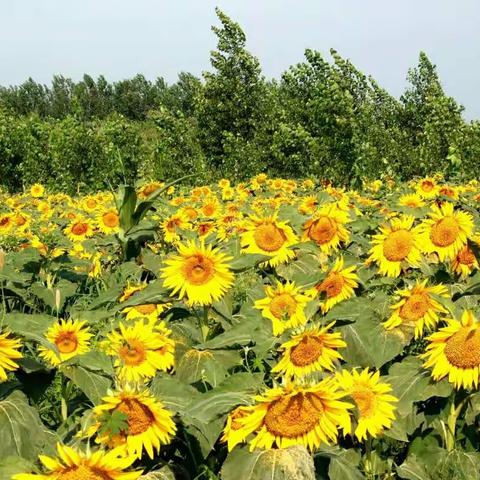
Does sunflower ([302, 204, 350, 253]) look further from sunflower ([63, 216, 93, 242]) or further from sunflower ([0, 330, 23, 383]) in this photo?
sunflower ([63, 216, 93, 242])

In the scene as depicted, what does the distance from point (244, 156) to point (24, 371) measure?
2120 centimetres

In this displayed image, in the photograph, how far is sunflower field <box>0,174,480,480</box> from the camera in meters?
1.63

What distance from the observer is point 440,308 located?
2.43 m

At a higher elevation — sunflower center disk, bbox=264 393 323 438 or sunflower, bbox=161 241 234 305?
sunflower, bbox=161 241 234 305

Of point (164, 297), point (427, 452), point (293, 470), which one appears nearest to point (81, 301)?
point (164, 297)

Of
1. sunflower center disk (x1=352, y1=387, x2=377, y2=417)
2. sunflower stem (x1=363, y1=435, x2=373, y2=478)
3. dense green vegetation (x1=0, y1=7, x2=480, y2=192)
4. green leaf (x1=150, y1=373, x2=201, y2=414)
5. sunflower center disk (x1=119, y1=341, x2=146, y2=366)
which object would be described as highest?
dense green vegetation (x1=0, y1=7, x2=480, y2=192)

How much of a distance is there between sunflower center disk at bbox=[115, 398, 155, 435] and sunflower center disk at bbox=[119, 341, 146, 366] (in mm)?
569

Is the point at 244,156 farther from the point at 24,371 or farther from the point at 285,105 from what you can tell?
the point at 24,371

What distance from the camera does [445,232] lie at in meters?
3.12

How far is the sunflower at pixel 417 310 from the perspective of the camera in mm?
2486

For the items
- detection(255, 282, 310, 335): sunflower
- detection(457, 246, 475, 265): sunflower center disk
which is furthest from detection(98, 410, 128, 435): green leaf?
detection(457, 246, 475, 265): sunflower center disk

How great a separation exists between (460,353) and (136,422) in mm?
1057

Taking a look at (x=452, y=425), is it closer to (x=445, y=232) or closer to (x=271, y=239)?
(x=445, y=232)

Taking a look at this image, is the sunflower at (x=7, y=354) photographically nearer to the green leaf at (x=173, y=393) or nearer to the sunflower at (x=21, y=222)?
the green leaf at (x=173, y=393)
